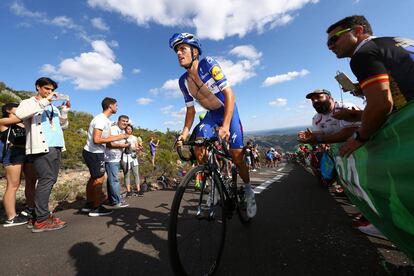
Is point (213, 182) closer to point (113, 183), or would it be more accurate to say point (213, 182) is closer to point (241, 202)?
point (241, 202)

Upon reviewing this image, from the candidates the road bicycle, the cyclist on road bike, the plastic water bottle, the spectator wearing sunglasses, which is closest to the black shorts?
the plastic water bottle

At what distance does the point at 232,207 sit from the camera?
126 inches

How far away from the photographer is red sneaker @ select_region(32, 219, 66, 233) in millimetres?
3839

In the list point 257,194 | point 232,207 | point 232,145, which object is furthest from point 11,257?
point 257,194

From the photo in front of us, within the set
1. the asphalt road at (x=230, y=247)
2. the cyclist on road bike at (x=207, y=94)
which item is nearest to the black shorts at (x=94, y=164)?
the asphalt road at (x=230, y=247)

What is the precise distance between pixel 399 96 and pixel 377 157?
55 cm

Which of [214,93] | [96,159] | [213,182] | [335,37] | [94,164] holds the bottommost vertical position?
[213,182]

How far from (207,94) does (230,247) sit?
2.14 m

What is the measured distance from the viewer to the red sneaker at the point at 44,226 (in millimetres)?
3839

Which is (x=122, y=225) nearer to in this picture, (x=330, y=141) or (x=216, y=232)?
(x=216, y=232)

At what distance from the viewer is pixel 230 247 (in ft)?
9.75

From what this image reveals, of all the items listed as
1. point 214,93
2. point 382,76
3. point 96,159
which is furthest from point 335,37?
point 96,159

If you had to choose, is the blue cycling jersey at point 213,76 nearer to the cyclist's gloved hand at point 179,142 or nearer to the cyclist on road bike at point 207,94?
the cyclist on road bike at point 207,94

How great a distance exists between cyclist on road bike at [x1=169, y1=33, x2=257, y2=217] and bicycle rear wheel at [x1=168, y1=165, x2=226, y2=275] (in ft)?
2.00
